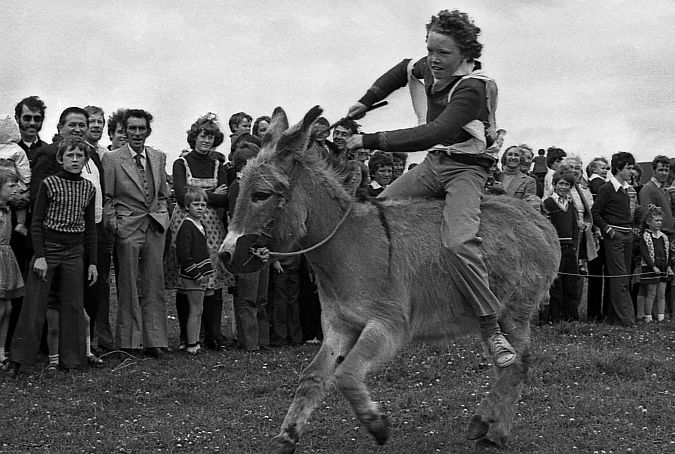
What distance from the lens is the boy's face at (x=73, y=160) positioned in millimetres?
9523

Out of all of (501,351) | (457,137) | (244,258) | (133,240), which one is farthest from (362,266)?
A: (133,240)

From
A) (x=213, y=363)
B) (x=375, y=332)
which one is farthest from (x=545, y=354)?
(x=375, y=332)

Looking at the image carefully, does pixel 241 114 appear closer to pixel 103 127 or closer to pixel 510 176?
pixel 103 127

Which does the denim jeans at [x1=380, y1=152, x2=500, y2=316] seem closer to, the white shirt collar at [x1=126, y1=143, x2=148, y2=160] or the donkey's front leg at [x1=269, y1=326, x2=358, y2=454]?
the donkey's front leg at [x1=269, y1=326, x2=358, y2=454]

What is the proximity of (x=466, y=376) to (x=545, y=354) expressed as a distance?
1.25m

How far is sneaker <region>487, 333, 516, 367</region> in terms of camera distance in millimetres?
6621

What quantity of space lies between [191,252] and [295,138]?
201 inches

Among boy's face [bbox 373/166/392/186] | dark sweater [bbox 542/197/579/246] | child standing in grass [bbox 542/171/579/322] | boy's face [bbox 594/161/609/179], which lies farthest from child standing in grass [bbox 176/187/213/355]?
boy's face [bbox 594/161/609/179]

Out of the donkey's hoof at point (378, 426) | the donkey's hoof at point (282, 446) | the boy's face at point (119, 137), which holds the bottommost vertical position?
the donkey's hoof at point (282, 446)

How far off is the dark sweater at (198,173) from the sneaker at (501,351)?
525 cm

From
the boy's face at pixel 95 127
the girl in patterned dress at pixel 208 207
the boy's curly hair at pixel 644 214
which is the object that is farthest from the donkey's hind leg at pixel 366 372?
the boy's curly hair at pixel 644 214

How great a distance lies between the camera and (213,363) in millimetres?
10141

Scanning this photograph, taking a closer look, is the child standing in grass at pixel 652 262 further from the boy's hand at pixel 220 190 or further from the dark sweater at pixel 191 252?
the dark sweater at pixel 191 252

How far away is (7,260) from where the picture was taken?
9602 millimetres
